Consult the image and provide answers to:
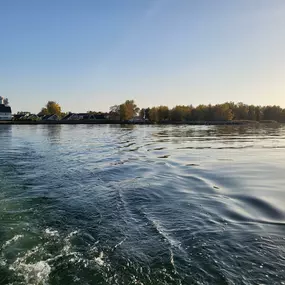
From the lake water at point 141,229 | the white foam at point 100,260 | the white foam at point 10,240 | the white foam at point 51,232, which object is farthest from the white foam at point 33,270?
the white foam at point 51,232

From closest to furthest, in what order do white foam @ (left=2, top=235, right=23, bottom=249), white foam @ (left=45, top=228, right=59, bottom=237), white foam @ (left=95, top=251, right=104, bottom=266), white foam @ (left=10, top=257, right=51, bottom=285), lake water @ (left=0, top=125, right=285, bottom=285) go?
1. white foam @ (left=10, top=257, right=51, bottom=285)
2. lake water @ (left=0, top=125, right=285, bottom=285)
3. white foam @ (left=95, top=251, right=104, bottom=266)
4. white foam @ (left=2, top=235, right=23, bottom=249)
5. white foam @ (left=45, top=228, right=59, bottom=237)

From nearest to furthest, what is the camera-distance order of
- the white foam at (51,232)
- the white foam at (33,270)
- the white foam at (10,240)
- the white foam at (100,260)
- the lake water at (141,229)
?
the white foam at (33,270) < the lake water at (141,229) < the white foam at (100,260) < the white foam at (10,240) < the white foam at (51,232)

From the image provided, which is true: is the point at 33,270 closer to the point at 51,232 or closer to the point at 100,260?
the point at 100,260

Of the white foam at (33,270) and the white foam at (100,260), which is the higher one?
the white foam at (33,270)

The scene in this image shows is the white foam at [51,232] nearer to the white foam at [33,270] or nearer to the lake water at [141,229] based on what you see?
the lake water at [141,229]

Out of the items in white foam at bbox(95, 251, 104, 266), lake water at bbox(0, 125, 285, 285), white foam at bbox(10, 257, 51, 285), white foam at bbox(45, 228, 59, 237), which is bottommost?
lake water at bbox(0, 125, 285, 285)

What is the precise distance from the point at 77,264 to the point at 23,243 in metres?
2.12

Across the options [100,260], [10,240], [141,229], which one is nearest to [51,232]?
[10,240]

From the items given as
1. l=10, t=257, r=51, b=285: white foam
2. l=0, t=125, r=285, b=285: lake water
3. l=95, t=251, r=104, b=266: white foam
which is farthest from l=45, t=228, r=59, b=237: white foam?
l=95, t=251, r=104, b=266: white foam

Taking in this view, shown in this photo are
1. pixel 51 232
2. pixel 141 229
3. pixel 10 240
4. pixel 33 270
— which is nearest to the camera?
pixel 33 270

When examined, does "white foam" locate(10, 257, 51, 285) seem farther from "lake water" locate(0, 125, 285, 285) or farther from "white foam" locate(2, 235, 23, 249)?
"white foam" locate(2, 235, 23, 249)

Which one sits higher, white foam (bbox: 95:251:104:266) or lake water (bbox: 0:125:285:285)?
white foam (bbox: 95:251:104:266)

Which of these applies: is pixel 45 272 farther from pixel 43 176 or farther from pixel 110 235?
pixel 43 176

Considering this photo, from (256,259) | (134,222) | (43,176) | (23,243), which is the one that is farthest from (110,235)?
(43,176)
